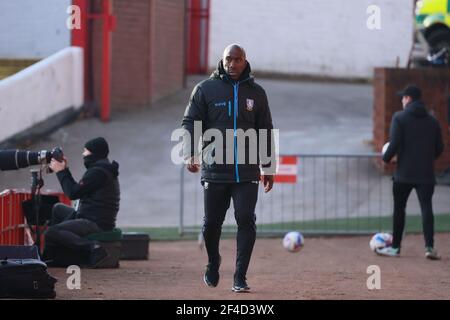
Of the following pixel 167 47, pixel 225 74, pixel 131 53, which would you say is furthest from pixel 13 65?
pixel 225 74

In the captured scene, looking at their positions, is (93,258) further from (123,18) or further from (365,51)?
(365,51)

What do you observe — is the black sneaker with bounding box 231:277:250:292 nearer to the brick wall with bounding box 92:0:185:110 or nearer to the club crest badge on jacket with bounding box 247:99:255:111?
the club crest badge on jacket with bounding box 247:99:255:111

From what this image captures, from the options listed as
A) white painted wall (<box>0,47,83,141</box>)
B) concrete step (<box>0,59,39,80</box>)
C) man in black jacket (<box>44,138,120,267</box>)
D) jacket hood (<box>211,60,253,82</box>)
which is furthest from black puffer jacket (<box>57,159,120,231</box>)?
concrete step (<box>0,59,39,80</box>)

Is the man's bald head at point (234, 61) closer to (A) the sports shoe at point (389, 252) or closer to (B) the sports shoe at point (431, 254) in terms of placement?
(B) the sports shoe at point (431, 254)

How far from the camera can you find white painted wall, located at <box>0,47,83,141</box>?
1691cm

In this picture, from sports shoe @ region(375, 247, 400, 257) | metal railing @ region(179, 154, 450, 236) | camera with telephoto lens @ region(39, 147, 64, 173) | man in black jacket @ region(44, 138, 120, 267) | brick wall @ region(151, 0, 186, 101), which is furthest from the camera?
brick wall @ region(151, 0, 186, 101)

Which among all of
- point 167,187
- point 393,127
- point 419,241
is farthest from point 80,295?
point 167,187

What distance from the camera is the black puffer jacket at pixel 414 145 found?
1199cm

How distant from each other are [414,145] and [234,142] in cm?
407

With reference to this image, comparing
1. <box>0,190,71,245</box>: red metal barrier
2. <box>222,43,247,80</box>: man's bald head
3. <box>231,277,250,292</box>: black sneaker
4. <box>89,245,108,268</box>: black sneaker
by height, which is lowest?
<box>89,245,108,268</box>: black sneaker

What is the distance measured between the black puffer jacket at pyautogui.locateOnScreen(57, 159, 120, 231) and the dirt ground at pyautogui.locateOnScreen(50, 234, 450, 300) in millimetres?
539

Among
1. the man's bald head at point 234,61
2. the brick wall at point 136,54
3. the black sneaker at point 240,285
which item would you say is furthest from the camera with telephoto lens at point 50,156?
the brick wall at point 136,54

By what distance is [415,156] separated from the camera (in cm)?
1204

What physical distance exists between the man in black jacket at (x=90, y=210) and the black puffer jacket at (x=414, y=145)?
3.07 m
